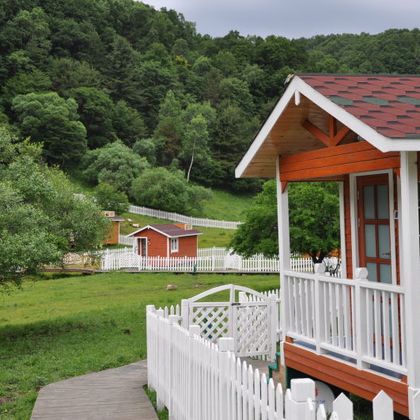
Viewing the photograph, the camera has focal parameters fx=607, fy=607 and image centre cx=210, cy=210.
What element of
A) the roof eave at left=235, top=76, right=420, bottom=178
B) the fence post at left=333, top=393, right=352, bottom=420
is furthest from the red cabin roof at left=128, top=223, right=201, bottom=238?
the fence post at left=333, top=393, right=352, bottom=420

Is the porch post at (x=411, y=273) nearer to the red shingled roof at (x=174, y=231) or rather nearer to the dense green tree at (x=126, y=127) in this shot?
the red shingled roof at (x=174, y=231)

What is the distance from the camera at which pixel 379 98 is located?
24.5ft

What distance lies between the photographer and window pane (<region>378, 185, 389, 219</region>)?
842 cm

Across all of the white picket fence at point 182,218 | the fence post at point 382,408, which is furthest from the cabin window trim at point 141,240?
the fence post at point 382,408

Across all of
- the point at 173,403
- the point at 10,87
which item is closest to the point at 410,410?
the point at 173,403

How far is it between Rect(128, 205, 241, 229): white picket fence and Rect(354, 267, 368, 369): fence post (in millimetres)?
51700

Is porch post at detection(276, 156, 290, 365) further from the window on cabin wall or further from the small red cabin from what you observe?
the window on cabin wall

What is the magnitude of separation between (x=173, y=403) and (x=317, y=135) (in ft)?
13.6

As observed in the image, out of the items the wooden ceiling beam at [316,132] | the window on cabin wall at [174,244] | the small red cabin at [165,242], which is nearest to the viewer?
the wooden ceiling beam at [316,132]

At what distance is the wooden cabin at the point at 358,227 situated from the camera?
635 centimetres

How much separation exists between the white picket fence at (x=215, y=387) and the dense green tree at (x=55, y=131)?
71660mm

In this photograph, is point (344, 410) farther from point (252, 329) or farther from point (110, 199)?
point (110, 199)

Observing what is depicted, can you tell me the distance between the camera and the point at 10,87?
313ft

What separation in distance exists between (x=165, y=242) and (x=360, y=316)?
106ft
